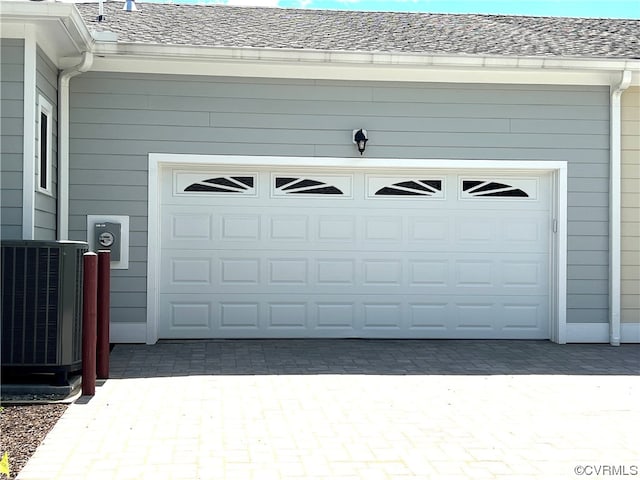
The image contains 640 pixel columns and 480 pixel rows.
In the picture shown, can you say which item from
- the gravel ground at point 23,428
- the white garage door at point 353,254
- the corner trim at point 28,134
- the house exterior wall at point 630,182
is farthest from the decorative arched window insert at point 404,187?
the gravel ground at point 23,428

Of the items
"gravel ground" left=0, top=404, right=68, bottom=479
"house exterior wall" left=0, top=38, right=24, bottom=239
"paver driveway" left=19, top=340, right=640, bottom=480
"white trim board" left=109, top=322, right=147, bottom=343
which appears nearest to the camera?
"paver driveway" left=19, top=340, right=640, bottom=480

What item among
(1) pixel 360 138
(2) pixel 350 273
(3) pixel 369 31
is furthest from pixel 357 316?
(3) pixel 369 31

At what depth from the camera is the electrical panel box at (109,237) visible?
8727 millimetres

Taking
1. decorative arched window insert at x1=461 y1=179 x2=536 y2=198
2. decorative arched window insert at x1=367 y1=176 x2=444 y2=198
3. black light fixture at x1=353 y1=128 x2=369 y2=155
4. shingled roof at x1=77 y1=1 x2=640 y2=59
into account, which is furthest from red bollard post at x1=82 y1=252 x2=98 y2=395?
decorative arched window insert at x1=461 y1=179 x2=536 y2=198

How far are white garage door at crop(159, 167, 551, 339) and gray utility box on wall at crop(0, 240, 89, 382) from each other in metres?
2.82

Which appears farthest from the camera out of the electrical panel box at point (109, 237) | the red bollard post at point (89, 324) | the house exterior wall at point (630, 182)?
the house exterior wall at point (630, 182)

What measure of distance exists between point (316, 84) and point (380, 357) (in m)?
3.28

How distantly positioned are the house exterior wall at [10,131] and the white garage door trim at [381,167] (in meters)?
1.98

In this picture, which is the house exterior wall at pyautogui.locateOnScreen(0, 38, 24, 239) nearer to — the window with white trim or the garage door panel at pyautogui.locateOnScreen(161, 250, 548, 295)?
the window with white trim

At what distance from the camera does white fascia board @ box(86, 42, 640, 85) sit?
857cm

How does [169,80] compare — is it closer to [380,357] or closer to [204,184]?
[204,184]

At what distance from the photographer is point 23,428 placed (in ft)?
17.2

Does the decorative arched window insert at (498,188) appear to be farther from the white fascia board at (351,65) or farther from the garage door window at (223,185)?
the garage door window at (223,185)

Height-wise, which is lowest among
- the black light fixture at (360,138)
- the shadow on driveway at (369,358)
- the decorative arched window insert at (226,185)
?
the shadow on driveway at (369,358)
